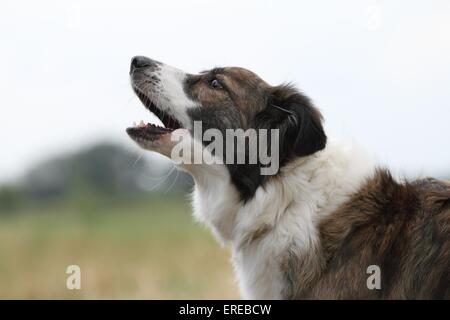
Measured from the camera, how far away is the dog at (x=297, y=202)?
5.36 m

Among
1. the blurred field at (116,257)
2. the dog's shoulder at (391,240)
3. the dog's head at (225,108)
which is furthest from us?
the blurred field at (116,257)

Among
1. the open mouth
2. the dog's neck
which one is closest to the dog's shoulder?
the dog's neck

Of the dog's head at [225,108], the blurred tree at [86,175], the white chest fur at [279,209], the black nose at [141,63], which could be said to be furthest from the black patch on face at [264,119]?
the blurred tree at [86,175]

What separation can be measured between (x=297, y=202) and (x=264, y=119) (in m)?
0.87

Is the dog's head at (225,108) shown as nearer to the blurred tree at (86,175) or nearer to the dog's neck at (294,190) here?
the dog's neck at (294,190)

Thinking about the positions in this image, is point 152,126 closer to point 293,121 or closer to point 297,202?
point 293,121

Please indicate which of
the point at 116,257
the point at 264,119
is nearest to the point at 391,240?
the point at 264,119

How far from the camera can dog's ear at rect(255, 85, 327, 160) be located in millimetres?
5693

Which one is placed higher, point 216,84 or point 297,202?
point 216,84

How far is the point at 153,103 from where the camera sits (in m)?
6.03

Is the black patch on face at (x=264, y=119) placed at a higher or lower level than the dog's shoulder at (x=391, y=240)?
higher

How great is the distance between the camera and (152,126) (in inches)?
237

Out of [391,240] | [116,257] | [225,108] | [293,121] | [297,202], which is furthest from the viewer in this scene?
[116,257]

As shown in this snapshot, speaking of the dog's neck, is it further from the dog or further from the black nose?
the black nose
